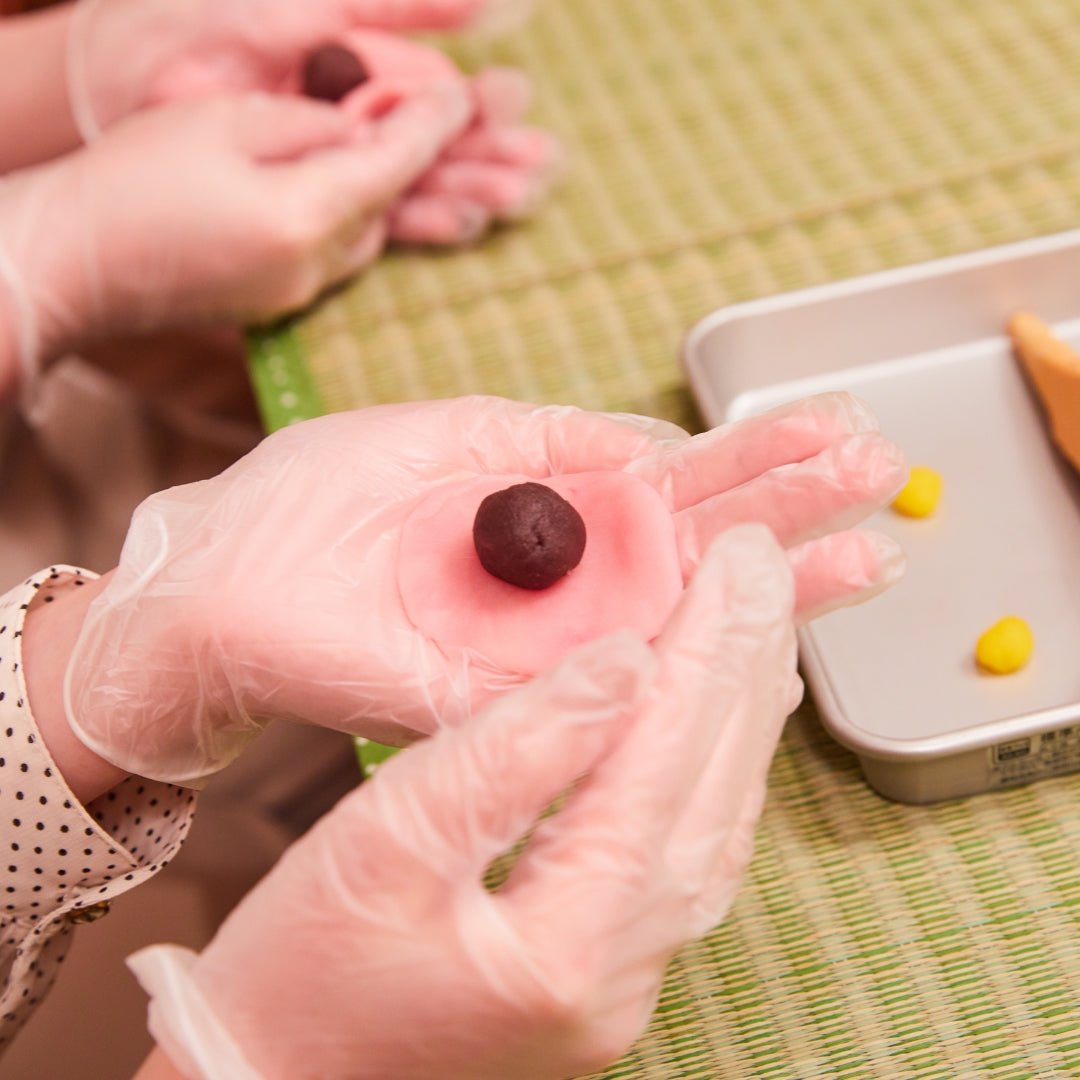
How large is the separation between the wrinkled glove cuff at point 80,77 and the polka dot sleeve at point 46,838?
860mm

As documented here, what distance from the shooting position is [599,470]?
89 cm

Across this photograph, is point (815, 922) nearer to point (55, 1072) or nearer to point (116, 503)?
point (55, 1072)

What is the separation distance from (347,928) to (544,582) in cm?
28

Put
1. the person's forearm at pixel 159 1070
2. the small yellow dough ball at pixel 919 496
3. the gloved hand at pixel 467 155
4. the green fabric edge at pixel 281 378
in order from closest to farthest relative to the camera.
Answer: the person's forearm at pixel 159 1070, the small yellow dough ball at pixel 919 496, the green fabric edge at pixel 281 378, the gloved hand at pixel 467 155

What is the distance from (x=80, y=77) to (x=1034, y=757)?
4.87 feet

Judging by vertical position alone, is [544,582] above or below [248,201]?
below

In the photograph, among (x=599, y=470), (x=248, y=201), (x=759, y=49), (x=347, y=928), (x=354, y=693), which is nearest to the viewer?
(x=347, y=928)

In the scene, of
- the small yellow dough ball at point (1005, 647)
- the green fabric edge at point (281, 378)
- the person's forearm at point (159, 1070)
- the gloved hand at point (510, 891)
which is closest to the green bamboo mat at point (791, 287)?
the green fabric edge at point (281, 378)

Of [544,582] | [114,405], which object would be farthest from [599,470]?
[114,405]

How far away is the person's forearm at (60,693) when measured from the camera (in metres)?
0.86

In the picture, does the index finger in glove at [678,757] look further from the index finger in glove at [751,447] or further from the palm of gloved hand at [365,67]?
the palm of gloved hand at [365,67]

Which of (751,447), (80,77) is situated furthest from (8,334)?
(751,447)

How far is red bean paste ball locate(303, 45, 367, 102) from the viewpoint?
4.44 feet

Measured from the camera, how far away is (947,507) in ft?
3.52
